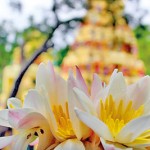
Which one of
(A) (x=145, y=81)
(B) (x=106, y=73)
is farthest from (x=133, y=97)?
(B) (x=106, y=73)

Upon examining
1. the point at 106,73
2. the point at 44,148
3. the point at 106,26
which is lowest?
the point at 106,73

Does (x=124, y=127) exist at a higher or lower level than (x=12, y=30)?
higher

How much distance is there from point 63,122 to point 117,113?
0.04 metres

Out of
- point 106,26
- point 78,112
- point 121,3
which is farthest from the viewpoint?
point 106,26

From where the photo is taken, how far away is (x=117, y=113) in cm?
35

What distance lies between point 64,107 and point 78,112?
0.05 m

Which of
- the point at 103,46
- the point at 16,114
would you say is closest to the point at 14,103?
the point at 16,114

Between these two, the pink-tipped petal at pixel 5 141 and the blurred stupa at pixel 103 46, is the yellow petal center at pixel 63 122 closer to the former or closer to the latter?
the pink-tipped petal at pixel 5 141

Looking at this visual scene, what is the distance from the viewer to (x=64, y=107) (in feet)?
1.14

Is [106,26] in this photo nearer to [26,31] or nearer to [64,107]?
[26,31]

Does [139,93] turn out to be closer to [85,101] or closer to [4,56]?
Result: [85,101]

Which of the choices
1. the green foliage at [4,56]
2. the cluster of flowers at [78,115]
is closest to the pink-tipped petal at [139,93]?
the cluster of flowers at [78,115]

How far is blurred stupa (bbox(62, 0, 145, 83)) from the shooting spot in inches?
109

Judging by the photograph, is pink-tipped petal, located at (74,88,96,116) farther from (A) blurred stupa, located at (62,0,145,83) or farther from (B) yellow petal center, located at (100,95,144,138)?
(A) blurred stupa, located at (62,0,145,83)
